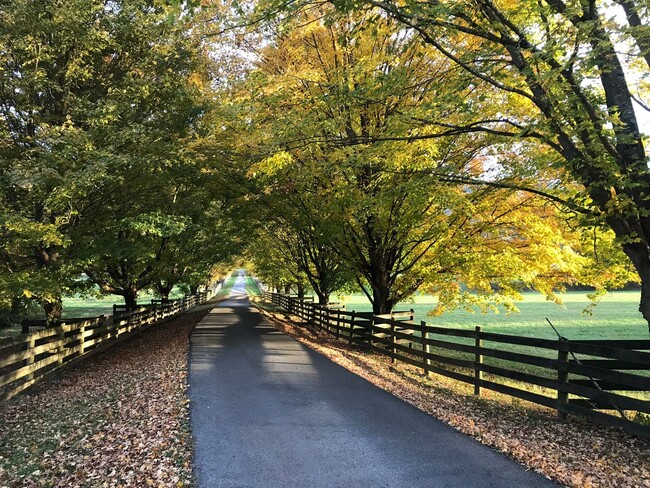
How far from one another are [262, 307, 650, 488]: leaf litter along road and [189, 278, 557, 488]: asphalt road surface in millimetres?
272

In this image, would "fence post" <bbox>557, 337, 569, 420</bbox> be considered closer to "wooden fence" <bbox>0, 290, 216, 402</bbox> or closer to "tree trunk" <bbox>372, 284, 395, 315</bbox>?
"tree trunk" <bbox>372, 284, 395, 315</bbox>

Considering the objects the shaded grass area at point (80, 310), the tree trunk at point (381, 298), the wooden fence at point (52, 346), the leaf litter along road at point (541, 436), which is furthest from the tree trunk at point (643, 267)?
the shaded grass area at point (80, 310)

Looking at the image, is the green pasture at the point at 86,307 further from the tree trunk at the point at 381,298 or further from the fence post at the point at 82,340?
the tree trunk at the point at 381,298

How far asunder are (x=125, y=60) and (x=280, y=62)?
421 cm

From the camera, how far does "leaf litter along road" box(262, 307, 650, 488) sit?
183 inches

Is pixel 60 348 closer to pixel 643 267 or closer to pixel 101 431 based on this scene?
pixel 101 431

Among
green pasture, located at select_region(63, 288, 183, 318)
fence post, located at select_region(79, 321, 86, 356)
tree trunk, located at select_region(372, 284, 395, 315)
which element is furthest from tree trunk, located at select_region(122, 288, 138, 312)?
tree trunk, located at select_region(372, 284, 395, 315)

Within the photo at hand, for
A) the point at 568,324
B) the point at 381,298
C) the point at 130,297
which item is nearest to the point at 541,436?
the point at 381,298

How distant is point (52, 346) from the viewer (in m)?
9.72

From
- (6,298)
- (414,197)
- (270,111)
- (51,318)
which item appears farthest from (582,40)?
(51,318)

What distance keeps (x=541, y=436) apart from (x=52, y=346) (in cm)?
973

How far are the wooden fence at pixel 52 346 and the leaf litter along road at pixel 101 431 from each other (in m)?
0.34

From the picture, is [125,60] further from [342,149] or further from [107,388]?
[107,388]

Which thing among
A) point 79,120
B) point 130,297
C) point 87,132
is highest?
point 79,120
